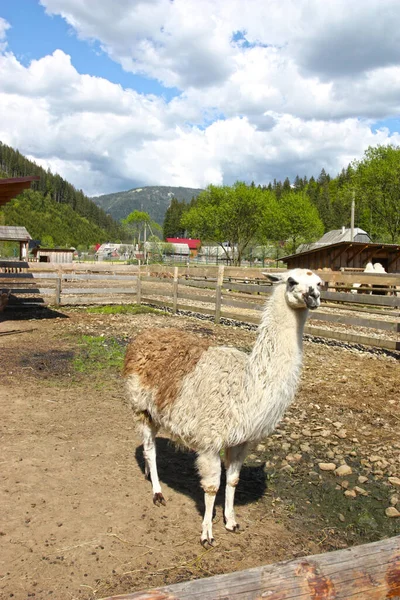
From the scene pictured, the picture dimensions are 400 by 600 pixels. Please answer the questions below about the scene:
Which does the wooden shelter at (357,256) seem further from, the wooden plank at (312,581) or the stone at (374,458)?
the wooden plank at (312,581)

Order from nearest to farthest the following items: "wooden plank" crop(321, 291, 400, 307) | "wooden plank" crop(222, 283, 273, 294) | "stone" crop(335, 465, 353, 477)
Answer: "stone" crop(335, 465, 353, 477) < "wooden plank" crop(321, 291, 400, 307) < "wooden plank" crop(222, 283, 273, 294)

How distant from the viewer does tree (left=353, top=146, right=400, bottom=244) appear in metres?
42.8

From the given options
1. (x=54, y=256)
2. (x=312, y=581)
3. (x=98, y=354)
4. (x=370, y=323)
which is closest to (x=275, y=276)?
(x=312, y=581)

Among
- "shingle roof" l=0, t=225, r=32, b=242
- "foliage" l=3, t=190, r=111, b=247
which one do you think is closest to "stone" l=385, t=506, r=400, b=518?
"shingle roof" l=0, t=225, r=32, b=242

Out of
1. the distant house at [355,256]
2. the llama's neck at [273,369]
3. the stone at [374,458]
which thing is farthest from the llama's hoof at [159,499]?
the distant house at [355,256]

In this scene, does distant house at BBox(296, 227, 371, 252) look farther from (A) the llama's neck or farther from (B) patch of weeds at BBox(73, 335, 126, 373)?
(A) the llama's neck

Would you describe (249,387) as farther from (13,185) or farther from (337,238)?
(337,238)

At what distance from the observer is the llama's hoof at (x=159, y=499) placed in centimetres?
393

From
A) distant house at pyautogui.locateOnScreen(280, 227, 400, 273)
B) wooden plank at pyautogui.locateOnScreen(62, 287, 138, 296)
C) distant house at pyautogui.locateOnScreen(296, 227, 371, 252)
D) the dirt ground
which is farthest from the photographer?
distant house at pyautogui.locateOnScreen(296, 227, 371, 252)

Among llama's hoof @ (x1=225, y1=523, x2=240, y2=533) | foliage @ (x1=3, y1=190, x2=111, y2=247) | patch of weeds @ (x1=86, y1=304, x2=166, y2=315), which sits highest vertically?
foliage @ (x1=3, y1=190, x2=111, y2=247)

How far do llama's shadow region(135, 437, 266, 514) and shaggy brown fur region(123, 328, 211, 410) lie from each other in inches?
29.1

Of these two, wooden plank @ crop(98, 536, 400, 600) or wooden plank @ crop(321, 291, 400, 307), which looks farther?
wooden plank @ crop(321, 291, 400, 307)

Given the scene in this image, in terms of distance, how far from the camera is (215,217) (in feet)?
209

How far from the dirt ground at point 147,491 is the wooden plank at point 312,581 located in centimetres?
137
